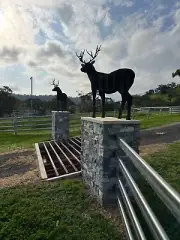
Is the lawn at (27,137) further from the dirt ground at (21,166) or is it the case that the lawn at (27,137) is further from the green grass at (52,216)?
the green grass at (52,216)

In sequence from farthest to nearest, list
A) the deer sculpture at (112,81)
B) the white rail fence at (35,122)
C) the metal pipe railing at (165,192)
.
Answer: the white rail fence at (35,122) → the deer sculpture at (112,81) → the metal pipe railing at (165,192)

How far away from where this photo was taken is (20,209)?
13.0 ft

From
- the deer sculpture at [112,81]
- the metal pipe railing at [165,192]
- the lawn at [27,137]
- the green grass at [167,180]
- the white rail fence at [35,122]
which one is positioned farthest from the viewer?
the white rail fence at [35,122]

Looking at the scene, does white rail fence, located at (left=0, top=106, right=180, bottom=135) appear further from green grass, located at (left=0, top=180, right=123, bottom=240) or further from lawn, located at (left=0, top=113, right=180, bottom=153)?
green grass, located at (left=0, top=180, right=123, bottom=240)

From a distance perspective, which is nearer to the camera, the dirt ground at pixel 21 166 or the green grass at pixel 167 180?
the green grass at pixel 167 180

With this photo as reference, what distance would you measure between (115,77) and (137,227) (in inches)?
121

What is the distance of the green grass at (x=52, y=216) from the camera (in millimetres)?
3246

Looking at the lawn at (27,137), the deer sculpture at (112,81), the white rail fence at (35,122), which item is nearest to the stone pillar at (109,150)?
the deer sculpture at (112,81)

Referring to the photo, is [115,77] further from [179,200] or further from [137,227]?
[179,200]

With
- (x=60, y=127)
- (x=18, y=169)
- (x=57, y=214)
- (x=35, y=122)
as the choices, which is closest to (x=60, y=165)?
(x=18, y=169)

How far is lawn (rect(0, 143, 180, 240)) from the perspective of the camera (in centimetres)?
324

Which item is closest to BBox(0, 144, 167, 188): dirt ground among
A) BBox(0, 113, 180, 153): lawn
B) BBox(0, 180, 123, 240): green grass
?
BBox(0, 180, 123, 240): green grass

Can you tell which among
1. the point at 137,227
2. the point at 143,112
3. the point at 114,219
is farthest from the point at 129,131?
the point at 143,112

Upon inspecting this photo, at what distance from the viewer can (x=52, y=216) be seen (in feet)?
12.1
